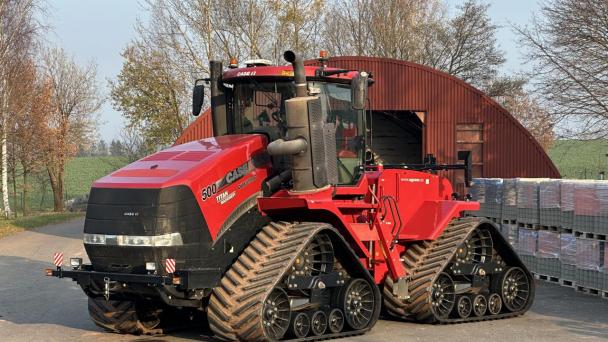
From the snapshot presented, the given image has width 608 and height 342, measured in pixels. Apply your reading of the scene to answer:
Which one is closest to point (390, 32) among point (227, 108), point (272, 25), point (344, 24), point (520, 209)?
point (344, 24)

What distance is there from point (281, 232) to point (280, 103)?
1.65 metres

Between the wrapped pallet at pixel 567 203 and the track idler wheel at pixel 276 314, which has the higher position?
the wrapped pallet at pixel 567 203

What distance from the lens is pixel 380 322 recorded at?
34.9ft

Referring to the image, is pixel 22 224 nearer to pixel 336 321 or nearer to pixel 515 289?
pixel 515 289

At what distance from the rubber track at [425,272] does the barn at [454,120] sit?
13244mm

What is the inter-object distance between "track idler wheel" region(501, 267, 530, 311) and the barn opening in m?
14.9

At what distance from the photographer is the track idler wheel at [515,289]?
37.5ft

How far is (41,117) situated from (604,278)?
29366 mm

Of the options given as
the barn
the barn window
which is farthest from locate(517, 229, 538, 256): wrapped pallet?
the barn window

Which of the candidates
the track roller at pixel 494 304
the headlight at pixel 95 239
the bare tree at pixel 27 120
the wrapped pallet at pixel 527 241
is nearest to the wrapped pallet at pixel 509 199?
the wrapped pallet at pixel 527 241

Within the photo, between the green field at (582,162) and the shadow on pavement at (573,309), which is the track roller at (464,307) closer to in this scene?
the shadow on pavement at (573,309)

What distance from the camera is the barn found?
24203 mm

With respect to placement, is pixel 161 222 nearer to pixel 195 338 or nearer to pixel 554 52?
pixel 195 338

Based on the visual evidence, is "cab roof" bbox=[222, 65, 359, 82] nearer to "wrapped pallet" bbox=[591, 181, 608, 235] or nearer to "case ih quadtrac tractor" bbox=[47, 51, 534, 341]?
"case ih quadtrac tractor" bbox=[47, 51, 534, 341]
